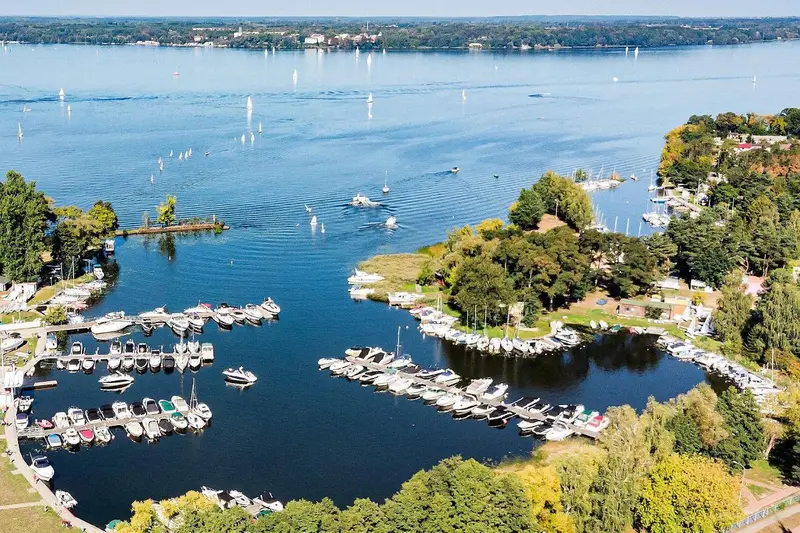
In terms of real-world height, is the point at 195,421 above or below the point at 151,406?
below

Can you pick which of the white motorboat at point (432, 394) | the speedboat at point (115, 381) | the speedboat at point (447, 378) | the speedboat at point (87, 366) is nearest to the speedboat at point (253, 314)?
the speedboat at point (115, 381)

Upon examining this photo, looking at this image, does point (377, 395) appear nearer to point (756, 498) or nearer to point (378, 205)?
point (756, 498)

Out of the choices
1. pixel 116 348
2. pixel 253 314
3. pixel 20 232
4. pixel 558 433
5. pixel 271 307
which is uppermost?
pixel 20 232

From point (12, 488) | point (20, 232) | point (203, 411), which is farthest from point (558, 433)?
point (20, 232)

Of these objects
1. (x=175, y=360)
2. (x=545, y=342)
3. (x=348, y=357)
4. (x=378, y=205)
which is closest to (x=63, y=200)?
(x=378, y=205)

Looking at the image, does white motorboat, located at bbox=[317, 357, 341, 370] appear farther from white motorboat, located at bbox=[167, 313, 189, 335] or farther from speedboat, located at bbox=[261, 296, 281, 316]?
white motorboat, located at bbox=[167, 313, 189, 335]

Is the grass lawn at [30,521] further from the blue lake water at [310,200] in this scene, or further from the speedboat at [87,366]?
the speedboat at [87,366]

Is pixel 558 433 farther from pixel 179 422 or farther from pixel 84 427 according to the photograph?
pixel 84 427

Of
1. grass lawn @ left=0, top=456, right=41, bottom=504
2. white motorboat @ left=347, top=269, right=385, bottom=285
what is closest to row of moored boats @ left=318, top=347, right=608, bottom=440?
white motorboat @ left=347, top=269, right=385, bottom=285
